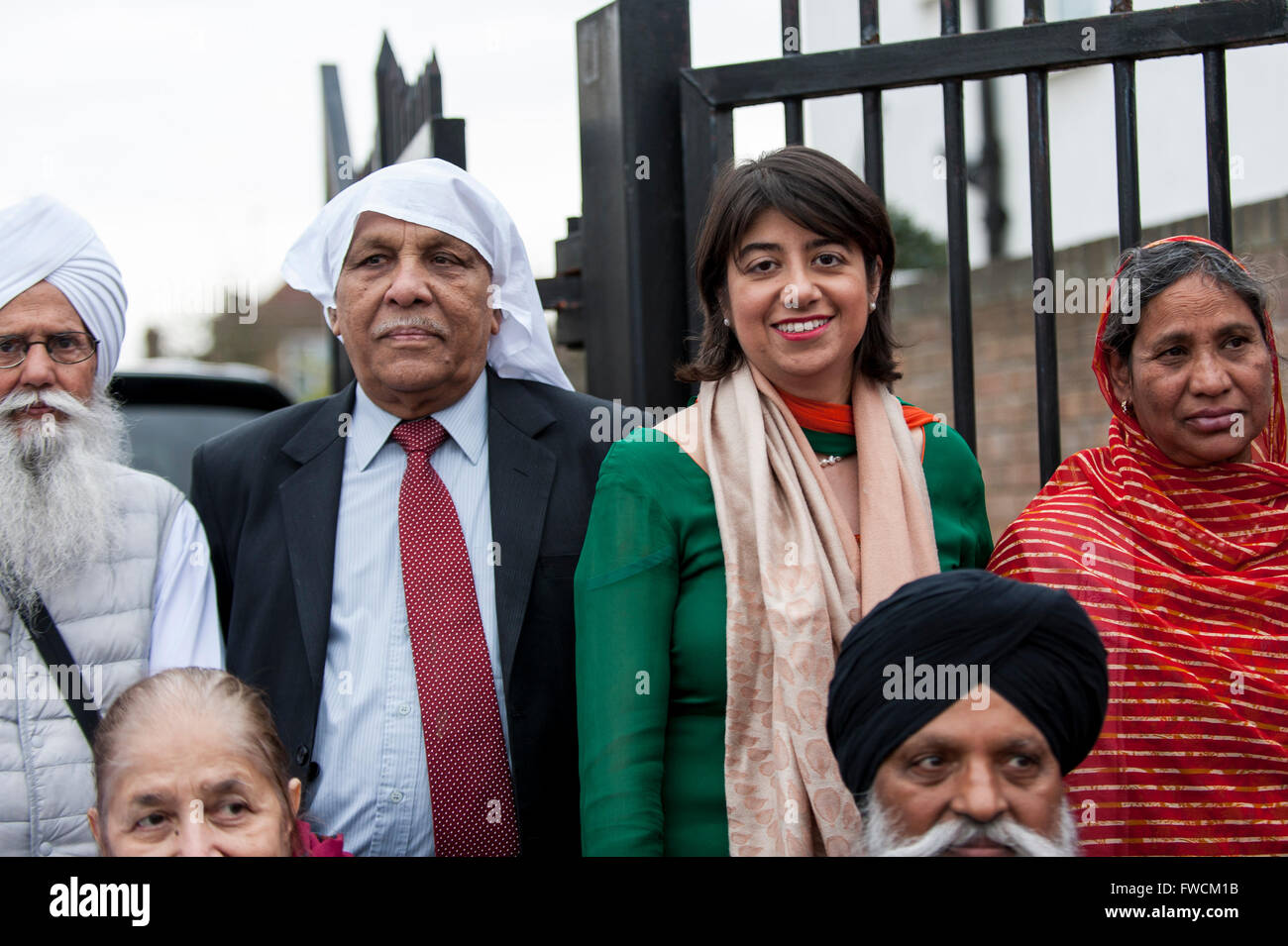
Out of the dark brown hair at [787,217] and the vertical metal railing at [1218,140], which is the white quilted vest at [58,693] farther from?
the vertical metal railing at [1218,140]

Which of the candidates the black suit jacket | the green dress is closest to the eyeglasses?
the black suit jacket

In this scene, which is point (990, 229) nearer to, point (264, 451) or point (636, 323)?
point (636, 323)

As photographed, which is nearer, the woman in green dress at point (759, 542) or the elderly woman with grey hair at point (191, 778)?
the elderly woman with grey hair at point (191, 778)

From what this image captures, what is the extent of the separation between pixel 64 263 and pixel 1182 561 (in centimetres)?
234

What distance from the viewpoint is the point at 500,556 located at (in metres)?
2.75

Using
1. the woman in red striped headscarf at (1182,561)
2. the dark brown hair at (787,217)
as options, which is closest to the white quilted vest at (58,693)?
the dark brown hair at (787,217)

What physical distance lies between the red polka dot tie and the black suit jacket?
45mm

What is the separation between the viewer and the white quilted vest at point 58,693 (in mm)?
2436

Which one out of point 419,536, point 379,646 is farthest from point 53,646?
point 419,536

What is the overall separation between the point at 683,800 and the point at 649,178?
1614 millimetres

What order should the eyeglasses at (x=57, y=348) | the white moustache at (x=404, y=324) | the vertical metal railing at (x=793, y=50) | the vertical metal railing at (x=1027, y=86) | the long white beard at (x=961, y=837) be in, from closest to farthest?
the long white beard at (x=961, y=837)
the eyeglasses at (x=57, y=348)
the white moustache at (x=404, y=324)
the vertical metal railing at (x=1027, y=86)
the vertical metal railing at (x=793, y=50)

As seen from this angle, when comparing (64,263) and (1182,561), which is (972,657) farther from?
(64,263)

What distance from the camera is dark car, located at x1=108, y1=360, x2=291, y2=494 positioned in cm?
522

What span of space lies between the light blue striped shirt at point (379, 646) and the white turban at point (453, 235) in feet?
0.65
